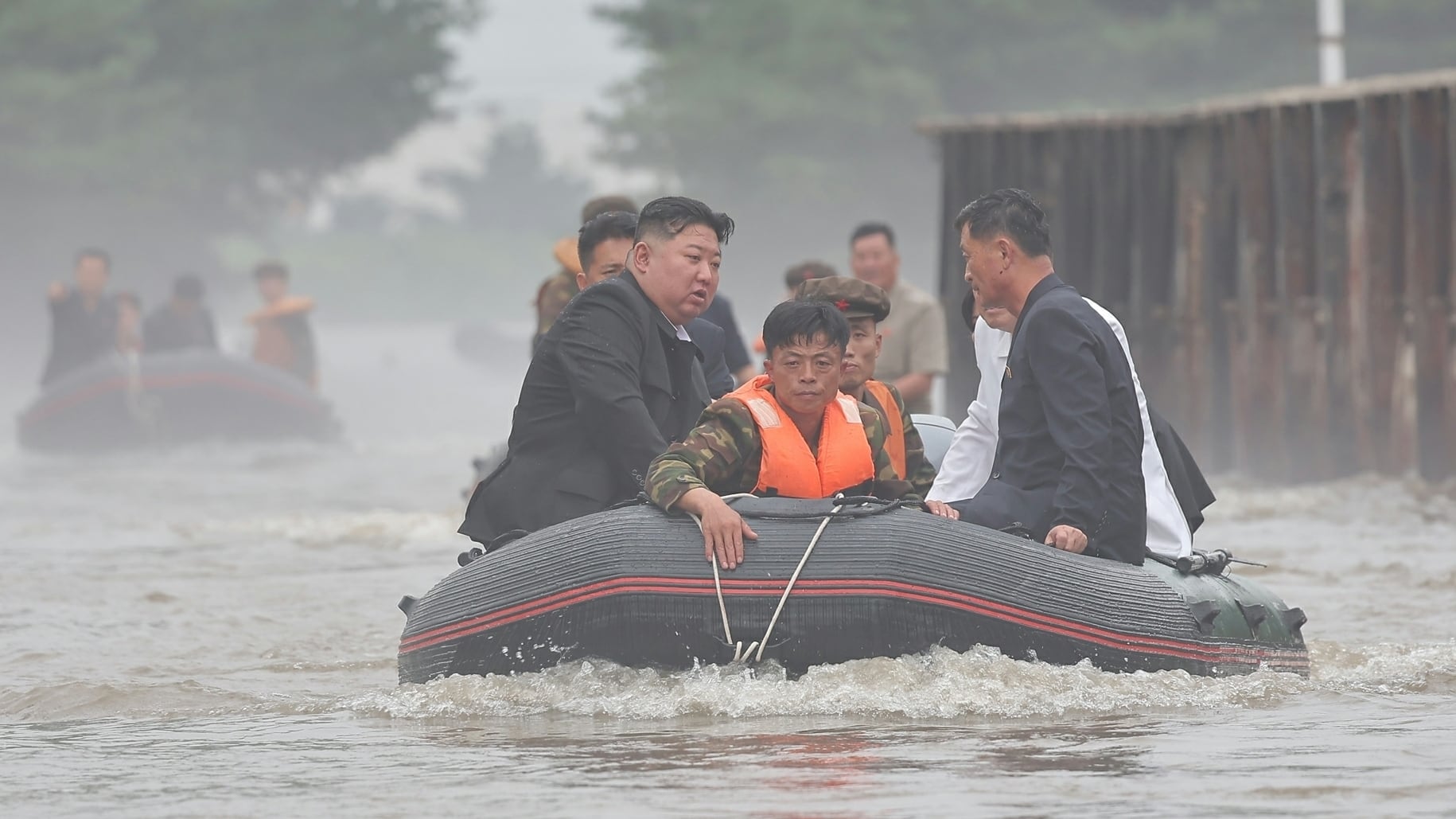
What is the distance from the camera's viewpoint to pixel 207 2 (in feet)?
155

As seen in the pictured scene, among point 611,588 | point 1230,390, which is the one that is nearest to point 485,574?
point 611,588

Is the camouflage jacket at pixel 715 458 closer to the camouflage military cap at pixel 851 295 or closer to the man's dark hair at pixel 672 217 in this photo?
the man's dark hair at pixel 672 217

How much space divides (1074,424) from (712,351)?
1790mm

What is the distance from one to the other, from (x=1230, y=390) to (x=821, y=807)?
1224cm

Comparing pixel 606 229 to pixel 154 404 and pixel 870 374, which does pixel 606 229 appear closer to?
pixel 870 374

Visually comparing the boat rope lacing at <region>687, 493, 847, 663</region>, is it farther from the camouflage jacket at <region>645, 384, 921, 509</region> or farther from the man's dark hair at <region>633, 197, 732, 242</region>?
the man's dark hair at <region>633, 197, 732, 242</region>

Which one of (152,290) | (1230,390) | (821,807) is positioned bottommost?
(821,807)

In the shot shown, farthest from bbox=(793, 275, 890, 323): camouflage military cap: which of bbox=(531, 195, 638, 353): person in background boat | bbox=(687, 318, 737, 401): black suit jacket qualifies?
bbox=(531, 195, 638, 353): person in background boat

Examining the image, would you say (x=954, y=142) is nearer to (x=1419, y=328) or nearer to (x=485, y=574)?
(x=1419, y=328)

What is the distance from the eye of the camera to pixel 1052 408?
20.6 feet

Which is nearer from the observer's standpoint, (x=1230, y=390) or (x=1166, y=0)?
(x=1230, y=390)

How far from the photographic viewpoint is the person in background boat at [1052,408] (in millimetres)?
6258

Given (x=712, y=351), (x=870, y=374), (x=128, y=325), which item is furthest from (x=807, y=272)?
(x=128, y=325)

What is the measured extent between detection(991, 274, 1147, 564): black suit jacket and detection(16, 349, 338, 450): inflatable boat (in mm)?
17255
